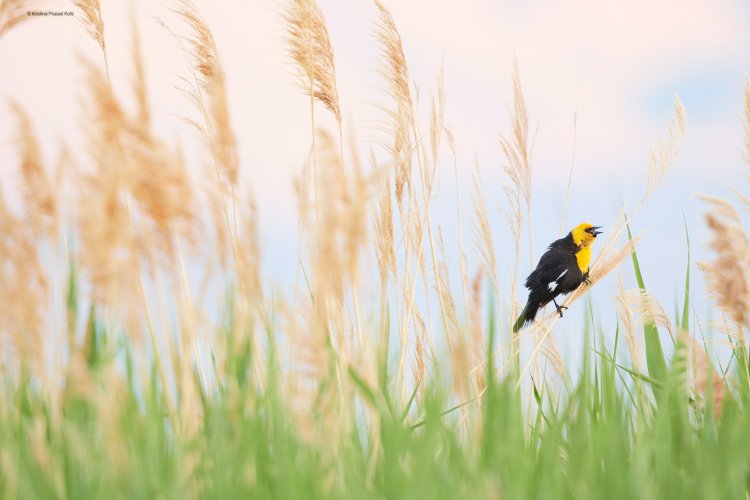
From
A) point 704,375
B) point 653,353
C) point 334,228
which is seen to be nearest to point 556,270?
point 653,353

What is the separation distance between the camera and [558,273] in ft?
15.2

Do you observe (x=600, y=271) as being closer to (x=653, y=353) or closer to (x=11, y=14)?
(x=653, y=353)

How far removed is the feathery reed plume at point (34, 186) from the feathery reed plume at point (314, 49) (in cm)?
119

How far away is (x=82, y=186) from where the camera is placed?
6.64 ft

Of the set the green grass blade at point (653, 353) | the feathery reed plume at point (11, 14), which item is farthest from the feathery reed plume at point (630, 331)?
the feathery reed plume at point (11, 14)

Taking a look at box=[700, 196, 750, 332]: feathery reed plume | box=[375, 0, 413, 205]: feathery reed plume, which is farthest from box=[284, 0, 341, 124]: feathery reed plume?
box=[700, 196, 750, 332]: feathery reed plume

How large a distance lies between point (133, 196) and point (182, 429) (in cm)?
60

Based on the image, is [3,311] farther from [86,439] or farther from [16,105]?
[16,105]

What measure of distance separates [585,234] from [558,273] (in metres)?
0.79

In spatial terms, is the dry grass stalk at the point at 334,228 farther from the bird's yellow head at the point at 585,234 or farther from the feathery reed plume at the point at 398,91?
the bird's yellow head at the point at 585,234

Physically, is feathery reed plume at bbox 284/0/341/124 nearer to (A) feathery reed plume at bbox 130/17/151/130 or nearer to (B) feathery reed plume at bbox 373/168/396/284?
(B) feathery reed plume at bbox 373/168/396/284

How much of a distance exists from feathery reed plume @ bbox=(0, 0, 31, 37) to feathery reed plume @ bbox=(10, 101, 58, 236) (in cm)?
77

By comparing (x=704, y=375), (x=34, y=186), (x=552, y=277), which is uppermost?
(x=34, y=186)

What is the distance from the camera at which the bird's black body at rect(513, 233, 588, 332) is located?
174 inches
